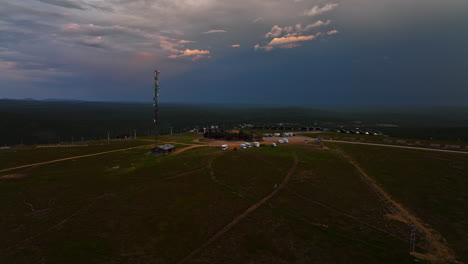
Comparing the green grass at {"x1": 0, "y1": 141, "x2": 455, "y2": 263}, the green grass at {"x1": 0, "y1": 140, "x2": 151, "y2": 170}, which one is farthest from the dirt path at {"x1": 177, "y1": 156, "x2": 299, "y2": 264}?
the green grass at {"x1": 0, "y1": 140, "x2": 151, "y2": 170}

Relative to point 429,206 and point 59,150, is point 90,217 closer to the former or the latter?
point 429,206

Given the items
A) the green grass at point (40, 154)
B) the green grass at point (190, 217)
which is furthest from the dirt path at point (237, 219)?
the green grass at point (40, 154)

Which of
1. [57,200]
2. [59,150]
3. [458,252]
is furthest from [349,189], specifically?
[59,150]

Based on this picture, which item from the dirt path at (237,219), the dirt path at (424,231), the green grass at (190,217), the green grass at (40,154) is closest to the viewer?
the dirt path at (424,231)

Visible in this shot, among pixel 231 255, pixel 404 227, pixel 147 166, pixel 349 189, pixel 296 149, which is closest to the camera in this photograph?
pixel 231 255

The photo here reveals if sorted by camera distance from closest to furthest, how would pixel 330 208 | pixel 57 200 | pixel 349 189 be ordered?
pixel 330 208 → pixel 57 200 → pixel 349 189

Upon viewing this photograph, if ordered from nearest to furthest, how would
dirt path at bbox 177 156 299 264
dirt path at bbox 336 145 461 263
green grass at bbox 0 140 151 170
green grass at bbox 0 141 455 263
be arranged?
dirt path at bbox 336 145 461 263, dirt path at bbox 177 156 299 264, green grass at bbox 0 141 455 263, green grass at bbox 0 140 151 170

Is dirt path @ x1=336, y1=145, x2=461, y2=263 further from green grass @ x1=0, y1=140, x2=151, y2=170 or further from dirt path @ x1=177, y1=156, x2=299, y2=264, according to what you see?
green grass @ x1=0, y1=140, x2=151, y2=170

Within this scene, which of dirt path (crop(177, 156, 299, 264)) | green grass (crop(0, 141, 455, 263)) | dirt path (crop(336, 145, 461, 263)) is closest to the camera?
dirt path (crop(336, 145, 461, 263))

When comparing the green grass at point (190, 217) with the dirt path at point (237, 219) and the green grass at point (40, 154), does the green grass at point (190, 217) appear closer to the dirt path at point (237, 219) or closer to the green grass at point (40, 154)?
the dirt path at point (237, 219)
